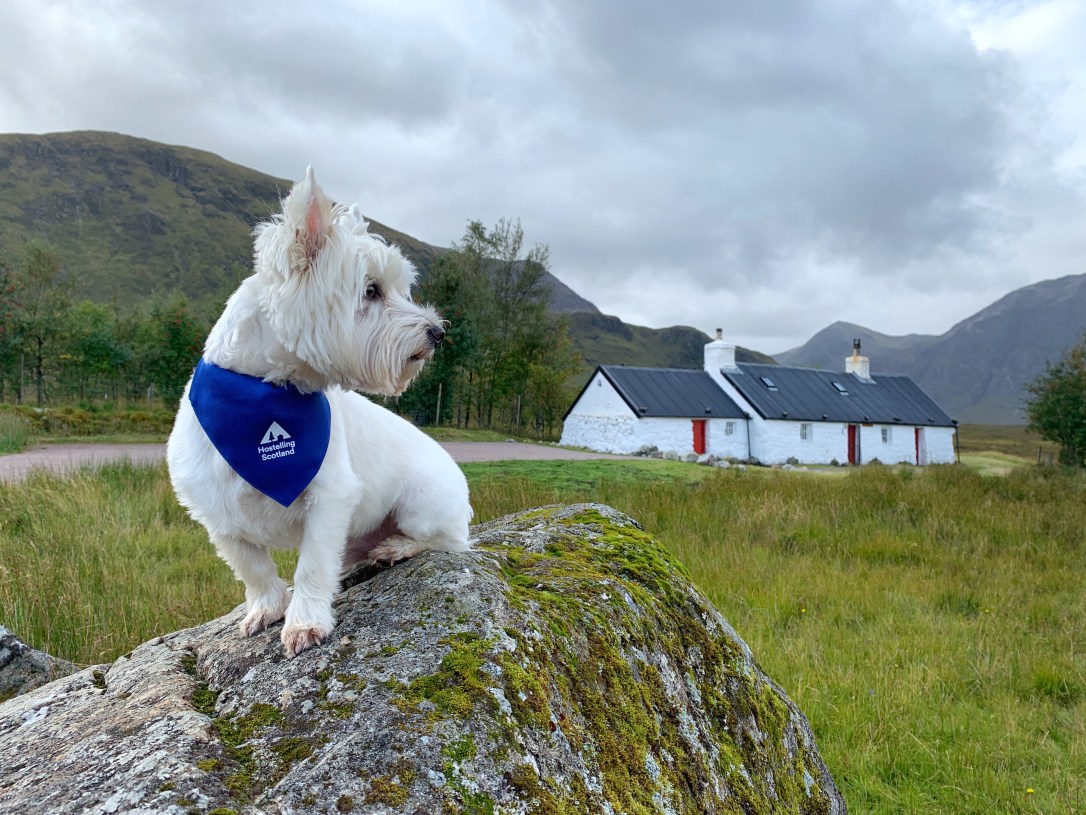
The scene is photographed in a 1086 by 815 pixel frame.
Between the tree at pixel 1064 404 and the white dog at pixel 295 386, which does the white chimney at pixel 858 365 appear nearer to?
the tree at pixel 1064 404

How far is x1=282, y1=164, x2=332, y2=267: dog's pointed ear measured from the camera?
280cm

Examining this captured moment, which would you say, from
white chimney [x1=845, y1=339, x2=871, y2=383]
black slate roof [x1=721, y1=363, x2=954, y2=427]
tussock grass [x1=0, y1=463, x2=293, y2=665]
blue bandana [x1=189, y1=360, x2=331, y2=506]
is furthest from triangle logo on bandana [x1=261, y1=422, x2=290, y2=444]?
white chimney [x1=845, y1=339, x2=871, y2=383]

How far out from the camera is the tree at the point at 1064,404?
38200mm

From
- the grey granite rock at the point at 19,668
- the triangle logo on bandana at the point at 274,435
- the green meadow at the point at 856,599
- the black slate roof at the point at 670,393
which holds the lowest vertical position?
the green meadow at the point at 856,599

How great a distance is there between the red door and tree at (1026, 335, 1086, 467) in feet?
63.1

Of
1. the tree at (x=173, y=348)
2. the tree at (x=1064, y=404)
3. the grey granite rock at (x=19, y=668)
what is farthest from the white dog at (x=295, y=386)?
the tree at (x=1064, y=404)

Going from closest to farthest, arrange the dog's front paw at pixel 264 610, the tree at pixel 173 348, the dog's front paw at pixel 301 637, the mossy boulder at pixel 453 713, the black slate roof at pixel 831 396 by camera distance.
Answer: the mossy boulder at pixel 453 713 → the dog's front paw at pixel 301 637 → the dog's front paw at pixel 264 610 → the tree at pixel 173 348 → the black slate roof at pixel 831 396

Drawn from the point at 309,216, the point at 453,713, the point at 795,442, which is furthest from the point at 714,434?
the point at 453,713

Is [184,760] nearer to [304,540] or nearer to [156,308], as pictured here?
[304,540]

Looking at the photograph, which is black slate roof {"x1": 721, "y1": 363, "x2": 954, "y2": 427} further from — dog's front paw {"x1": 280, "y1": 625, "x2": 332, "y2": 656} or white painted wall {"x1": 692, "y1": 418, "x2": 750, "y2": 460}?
dog's front paw {"x1": 280, "y1": 625, "x2": 332, "y2": 656}

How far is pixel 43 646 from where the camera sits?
16.3 feet

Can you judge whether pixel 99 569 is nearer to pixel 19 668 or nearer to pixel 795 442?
pixel 19 668

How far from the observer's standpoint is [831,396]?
53.4 metres

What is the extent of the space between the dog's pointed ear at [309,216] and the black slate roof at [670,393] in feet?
142
